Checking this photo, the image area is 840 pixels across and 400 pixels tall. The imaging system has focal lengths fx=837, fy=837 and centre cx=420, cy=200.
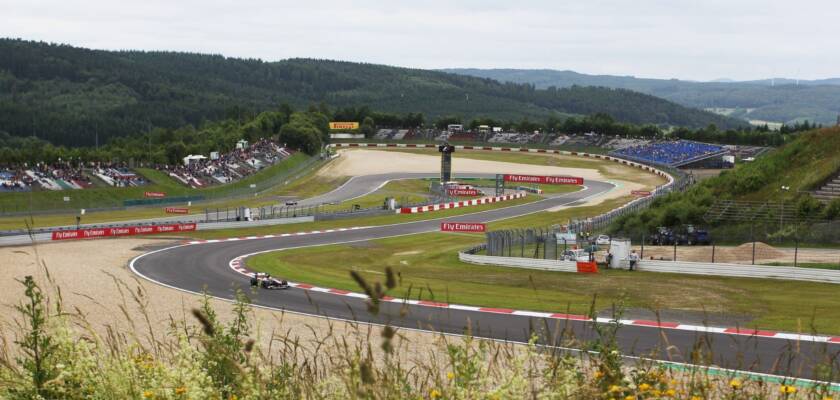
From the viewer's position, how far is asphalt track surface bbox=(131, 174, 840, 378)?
786cm

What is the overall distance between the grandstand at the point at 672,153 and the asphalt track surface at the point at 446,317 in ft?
171

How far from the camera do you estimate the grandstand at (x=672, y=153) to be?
4690 inches

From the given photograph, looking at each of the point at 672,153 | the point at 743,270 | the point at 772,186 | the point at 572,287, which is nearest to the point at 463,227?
the point at 772,186

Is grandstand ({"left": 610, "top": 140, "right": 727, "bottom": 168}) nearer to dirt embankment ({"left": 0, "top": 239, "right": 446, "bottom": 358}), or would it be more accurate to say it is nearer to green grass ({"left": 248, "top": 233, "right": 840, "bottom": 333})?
green grass ({"left": 248, "top": 233, "right": 840, "bottom": 333})

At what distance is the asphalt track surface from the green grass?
1.30 metres

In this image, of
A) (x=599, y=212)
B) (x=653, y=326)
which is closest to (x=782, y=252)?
(x=653, y=326)

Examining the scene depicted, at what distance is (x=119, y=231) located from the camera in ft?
180

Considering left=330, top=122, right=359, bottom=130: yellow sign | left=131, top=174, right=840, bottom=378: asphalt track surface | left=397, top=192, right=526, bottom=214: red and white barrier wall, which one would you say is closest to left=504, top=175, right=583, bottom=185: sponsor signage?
left=397, top=192, right=526, bottom=214: red and white barrier wall

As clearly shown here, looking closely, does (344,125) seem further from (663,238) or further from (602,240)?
(663,238)

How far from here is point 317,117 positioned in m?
158

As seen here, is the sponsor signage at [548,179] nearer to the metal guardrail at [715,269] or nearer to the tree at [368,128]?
the metal guardrail at [715,269]

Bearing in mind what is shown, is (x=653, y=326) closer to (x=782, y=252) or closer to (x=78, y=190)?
(x=782, y=252)

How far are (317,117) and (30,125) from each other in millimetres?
65235

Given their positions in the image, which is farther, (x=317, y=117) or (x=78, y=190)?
(x=317, y=117)
